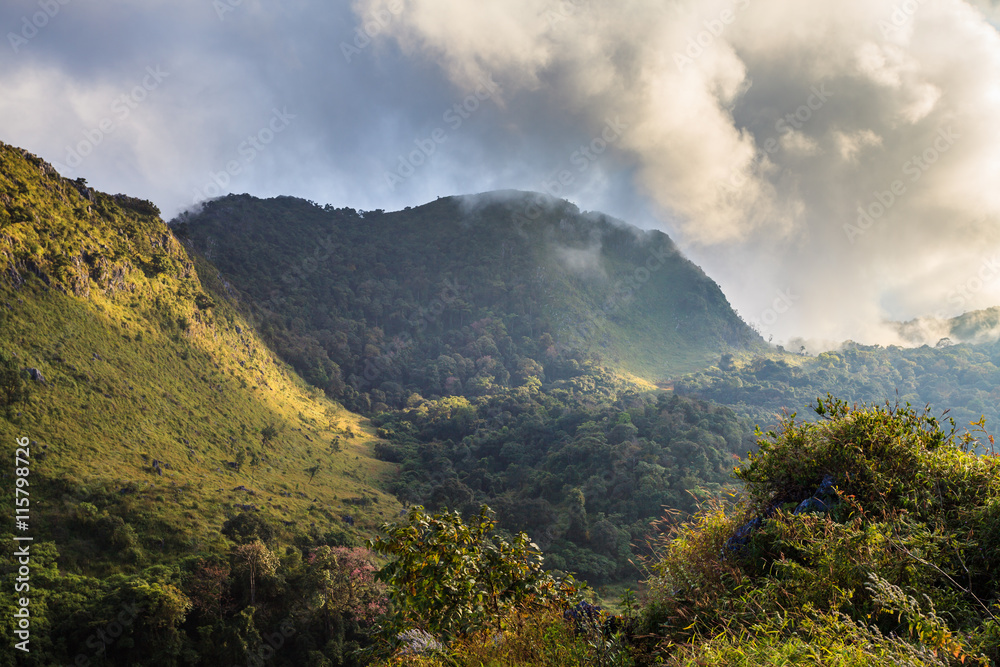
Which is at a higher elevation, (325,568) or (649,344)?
(649,344)

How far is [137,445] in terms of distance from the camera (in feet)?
119

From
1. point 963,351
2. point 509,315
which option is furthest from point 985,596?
point 963,351

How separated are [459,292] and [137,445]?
122138 millimetres

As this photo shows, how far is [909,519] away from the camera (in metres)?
4.32

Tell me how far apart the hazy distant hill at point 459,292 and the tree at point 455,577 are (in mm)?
87806

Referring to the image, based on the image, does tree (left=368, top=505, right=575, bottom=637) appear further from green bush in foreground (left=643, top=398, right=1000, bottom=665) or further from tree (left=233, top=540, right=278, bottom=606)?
tree (left=233, top=540, right=278, bottom=606)

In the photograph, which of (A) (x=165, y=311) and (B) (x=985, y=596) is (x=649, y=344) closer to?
(A) (x=165, y=311)

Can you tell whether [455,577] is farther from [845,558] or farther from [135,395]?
[135,395]

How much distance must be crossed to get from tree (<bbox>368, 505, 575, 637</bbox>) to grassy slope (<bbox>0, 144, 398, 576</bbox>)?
98.3 ft

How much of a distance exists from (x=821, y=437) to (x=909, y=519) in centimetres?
Result: 123

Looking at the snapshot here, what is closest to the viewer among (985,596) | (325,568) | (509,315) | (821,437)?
(985,596)

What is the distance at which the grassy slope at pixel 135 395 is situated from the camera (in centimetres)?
3023

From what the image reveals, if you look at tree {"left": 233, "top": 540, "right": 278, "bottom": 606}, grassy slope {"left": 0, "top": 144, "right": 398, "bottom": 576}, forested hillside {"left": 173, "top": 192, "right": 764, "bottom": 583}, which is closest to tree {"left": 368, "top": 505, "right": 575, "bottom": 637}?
forested hillside {"left": 173, "top": 192, "right": 764, "bottom": 583}

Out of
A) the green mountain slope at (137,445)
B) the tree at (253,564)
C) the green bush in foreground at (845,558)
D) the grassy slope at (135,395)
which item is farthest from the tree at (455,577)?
the grassy slope at (135,395)
